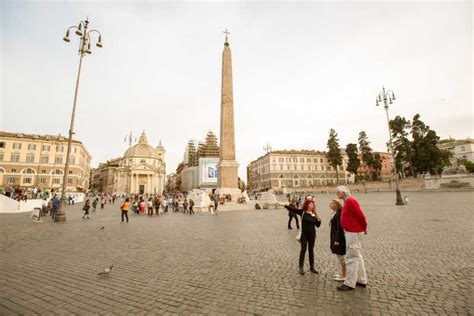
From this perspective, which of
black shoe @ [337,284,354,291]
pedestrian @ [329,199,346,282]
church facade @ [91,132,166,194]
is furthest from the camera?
church facade @ [91,132,166,194]

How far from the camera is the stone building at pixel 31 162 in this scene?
51500 mm

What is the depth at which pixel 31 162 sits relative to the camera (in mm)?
53594

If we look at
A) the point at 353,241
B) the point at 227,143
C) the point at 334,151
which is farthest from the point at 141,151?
the point at 353,241

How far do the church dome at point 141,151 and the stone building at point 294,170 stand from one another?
1700 inches

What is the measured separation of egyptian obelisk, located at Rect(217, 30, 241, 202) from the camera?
2433cm

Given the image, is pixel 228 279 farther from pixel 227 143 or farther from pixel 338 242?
pixel 227 143

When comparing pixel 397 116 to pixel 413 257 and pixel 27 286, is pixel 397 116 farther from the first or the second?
pixel 27 286

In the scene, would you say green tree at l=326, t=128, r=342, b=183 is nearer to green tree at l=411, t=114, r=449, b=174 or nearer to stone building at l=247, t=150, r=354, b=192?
stone building at l=247, t=150, r=354, b=192

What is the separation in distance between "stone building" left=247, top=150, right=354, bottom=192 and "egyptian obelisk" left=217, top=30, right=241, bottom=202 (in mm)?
50140

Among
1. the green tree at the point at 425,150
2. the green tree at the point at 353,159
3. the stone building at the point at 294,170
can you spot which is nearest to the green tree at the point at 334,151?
the green tree at the point at 353,159

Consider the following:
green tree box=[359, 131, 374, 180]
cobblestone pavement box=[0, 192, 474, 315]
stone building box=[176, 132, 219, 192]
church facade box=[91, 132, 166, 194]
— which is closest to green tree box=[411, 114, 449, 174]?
green tree box=[359, 131, 374, 180]

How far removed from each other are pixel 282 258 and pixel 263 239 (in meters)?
2.36

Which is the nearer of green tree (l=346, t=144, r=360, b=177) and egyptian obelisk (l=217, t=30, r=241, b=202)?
egyptian obelisk (l=217, t=30, r=241, b=202)

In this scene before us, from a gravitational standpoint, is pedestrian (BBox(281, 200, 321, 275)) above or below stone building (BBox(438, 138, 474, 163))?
below
